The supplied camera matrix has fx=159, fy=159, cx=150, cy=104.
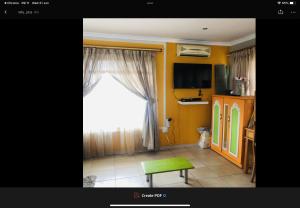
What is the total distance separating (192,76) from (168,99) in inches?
26.2

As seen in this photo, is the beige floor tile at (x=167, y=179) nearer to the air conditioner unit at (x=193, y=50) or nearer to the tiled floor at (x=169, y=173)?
the tiled floor at (x=169, y=173)

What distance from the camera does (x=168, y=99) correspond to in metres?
3.19

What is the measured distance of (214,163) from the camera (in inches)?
103

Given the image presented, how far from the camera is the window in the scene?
109 inches

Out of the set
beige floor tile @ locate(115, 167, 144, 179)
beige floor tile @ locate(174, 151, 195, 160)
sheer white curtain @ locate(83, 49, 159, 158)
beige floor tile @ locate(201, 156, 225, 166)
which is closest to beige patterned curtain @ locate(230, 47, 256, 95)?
beige floor tile @ locate(201, 156, 225, 166)

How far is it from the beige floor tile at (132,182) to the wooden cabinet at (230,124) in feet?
5.00

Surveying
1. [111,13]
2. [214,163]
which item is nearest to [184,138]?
[214,163]

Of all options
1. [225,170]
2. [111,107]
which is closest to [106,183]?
[111,107]

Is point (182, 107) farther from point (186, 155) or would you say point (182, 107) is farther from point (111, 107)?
point (111, 107)

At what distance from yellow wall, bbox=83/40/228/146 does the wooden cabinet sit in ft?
1.16

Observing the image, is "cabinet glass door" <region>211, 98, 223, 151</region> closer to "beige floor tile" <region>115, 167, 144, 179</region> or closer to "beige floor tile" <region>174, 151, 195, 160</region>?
"beige floor tile" <region>174, 151, 195, 160</region>
